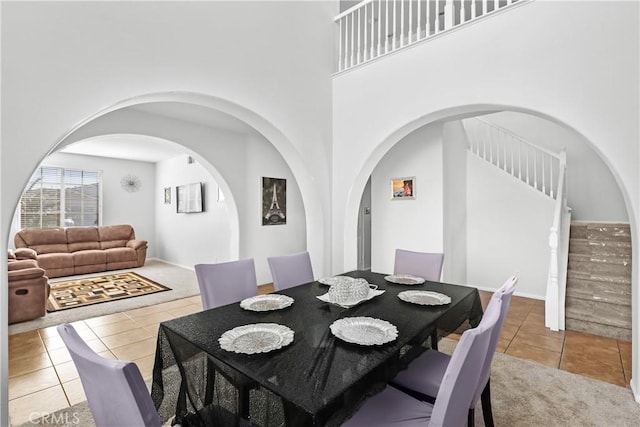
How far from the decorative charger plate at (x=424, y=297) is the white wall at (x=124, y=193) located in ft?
25.3

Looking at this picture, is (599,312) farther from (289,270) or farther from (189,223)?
(189,223)

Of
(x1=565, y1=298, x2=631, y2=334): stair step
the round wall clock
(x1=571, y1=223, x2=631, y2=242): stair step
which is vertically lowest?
(x1=565, y1=298, x2=631, y2=334): stair step

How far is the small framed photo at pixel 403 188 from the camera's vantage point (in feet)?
15.3

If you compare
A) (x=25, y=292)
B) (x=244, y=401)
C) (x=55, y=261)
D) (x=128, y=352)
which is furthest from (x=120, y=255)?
(x=244, y=401)

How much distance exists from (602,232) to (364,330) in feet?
13.3

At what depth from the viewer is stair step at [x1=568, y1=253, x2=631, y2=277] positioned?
3.45 m

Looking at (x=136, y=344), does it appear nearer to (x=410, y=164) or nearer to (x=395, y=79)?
(x=395, y=79)

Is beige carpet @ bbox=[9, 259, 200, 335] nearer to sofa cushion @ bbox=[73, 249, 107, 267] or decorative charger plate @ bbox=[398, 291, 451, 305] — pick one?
sofa cushion @ bbox=[73, 249, 107, 267]

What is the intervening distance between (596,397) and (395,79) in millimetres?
3201

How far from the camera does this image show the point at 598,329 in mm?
3250

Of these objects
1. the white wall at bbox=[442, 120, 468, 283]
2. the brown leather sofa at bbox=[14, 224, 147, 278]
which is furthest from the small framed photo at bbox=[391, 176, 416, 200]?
the brown leather sofa at bbox=[14, 224, 147, 278]

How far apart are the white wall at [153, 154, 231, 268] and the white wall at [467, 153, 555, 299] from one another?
425cm

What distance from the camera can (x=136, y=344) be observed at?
2994mm

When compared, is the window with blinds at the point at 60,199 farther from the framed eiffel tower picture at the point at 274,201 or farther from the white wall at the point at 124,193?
the framed eiffel tower picture at the point at 274,201
